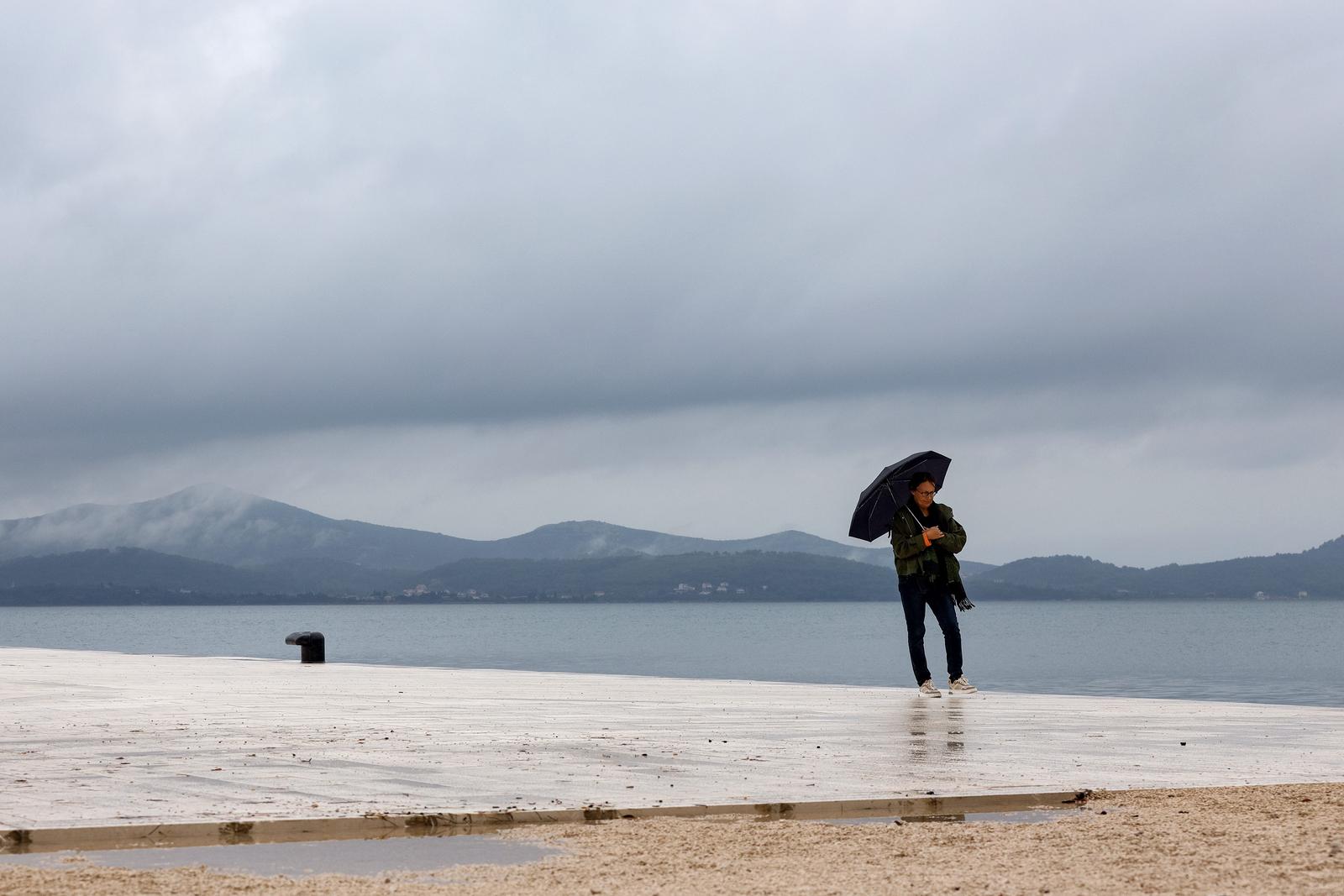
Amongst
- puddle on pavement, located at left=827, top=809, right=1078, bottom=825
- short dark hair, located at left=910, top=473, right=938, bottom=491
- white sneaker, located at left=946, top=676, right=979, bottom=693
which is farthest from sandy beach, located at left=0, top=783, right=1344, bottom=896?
white sneaker, located at left=946, top=676, right=979, bottom=693

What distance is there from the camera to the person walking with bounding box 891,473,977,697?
57.3 feet

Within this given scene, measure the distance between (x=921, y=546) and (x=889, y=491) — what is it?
1.05m

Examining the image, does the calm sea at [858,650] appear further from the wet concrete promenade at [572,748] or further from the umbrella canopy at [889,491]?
the wet concrete promenade at [572,748]

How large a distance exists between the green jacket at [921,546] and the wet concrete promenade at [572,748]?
1.56m

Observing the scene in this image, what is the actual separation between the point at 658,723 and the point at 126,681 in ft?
33.5

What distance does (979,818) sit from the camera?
802cm

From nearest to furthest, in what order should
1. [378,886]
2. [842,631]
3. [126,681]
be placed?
[378,886] → [126,681] → [842,631]

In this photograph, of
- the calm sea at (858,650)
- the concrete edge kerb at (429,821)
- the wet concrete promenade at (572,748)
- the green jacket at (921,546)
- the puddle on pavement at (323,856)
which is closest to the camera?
the puddle on pavement at (323,856)

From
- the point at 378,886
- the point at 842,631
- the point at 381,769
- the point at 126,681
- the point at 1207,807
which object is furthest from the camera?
the point at 842,631

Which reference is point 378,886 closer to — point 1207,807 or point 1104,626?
point 1207,807

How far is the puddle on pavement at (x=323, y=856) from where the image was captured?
6.44 meters

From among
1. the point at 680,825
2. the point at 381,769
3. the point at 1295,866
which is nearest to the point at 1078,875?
the point at 1295,866

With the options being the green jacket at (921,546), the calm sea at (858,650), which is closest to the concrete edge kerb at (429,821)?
the green jacket at (921,546)

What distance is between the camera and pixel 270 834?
7.18m
